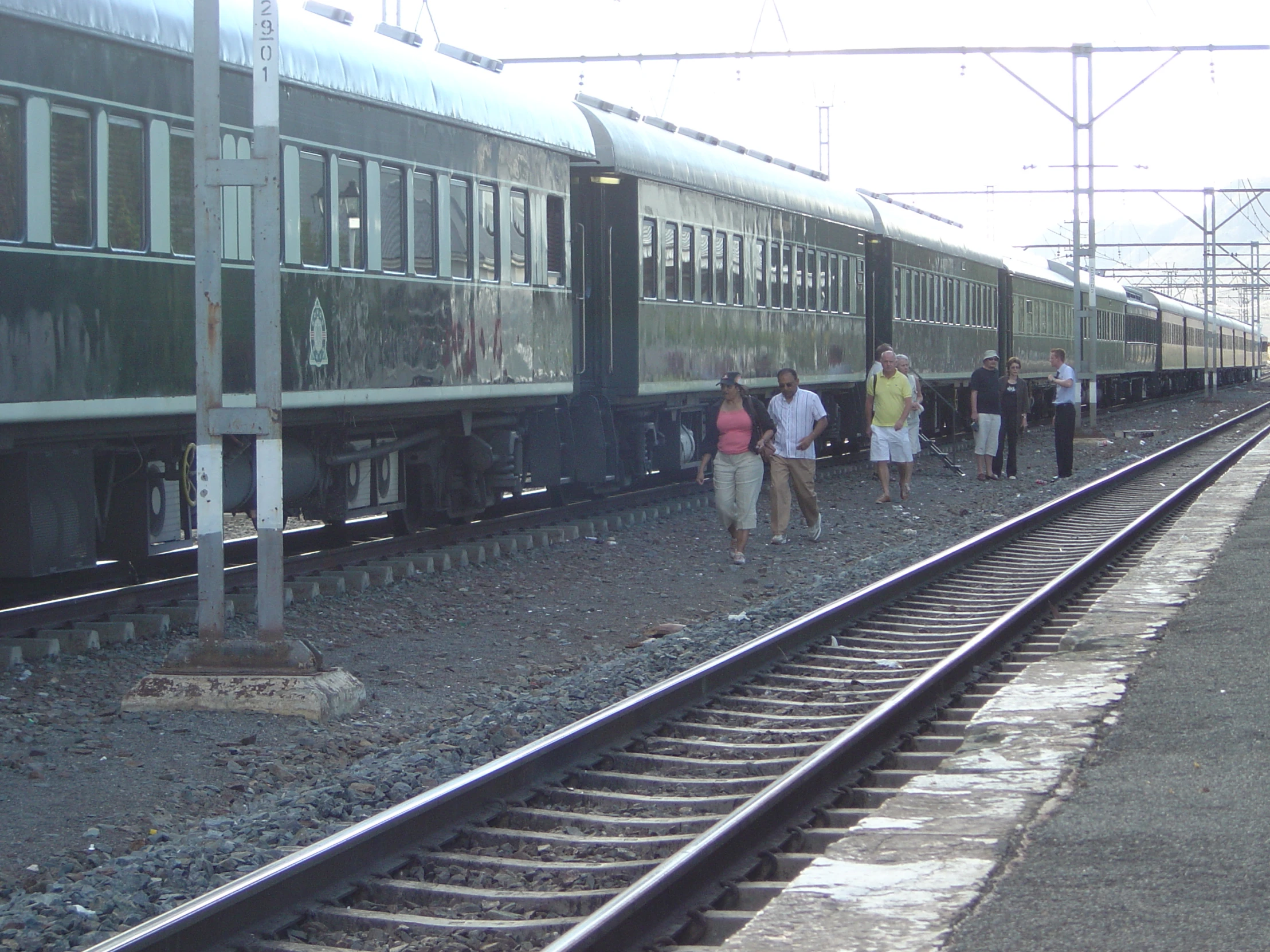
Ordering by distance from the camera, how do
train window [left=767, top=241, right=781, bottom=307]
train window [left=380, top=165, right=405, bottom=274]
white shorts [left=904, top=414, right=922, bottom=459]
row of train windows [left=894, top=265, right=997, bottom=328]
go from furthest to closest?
row of train windows [left=894, top=265, right=997, bottom=328]
train window [left=767, top=241, right=781, bottom=307]
white shorts [left=904, top=414, right=922, bottom=459]
train window [left=380, top=165, right=405, bottom=274]

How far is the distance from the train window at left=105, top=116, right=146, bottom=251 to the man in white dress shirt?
6.86 meters

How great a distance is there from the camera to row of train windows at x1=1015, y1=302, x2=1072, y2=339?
39.7m

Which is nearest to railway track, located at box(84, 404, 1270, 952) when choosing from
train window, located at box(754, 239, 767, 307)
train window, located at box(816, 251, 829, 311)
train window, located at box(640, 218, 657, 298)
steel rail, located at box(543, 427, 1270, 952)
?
steel rail, located at box(543, 427, 1270, 952)

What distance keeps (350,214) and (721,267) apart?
8.15 m

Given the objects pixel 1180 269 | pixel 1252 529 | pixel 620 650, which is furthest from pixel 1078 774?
pixel 1180 269

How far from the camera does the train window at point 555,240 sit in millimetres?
14875

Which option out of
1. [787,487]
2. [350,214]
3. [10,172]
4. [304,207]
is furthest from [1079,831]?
[787,487]

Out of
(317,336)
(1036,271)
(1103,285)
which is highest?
(1103,285)

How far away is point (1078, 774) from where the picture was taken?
19.1 ft

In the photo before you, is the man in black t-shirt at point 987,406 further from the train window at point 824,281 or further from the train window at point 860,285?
the train window at point 860,285

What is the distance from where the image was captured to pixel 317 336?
1108 centimetres

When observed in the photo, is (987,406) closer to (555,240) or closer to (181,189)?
(555,240)

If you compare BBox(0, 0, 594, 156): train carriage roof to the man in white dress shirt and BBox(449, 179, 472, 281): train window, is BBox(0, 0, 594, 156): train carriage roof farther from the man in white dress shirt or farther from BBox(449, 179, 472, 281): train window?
the man in white dress shirt

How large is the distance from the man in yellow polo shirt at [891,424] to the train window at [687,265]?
98.1 inches
